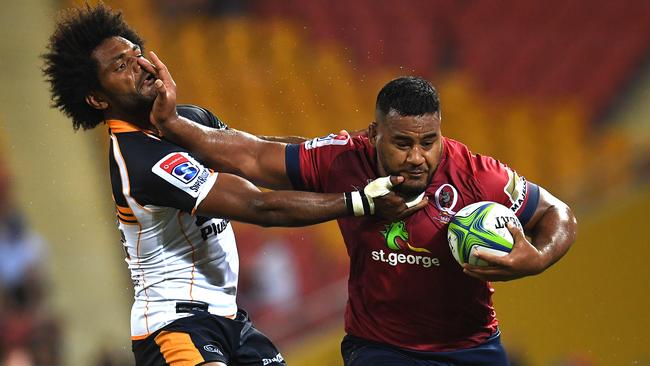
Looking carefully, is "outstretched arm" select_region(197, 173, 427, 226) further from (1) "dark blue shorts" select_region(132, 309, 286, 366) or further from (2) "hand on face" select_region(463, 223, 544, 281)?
(1) "dark blue shorts" select_region(132, 309, 286, 366)

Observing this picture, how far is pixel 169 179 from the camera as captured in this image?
416cm

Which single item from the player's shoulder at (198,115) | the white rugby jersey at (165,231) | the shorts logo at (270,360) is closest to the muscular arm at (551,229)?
the shorts logo at (270,360)

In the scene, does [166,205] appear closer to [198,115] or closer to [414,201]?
[198,115]

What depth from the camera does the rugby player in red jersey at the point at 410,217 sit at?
410 centimetres

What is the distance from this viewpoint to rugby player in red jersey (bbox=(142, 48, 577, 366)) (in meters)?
4.10

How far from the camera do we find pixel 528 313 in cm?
963

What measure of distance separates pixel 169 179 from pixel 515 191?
155cm

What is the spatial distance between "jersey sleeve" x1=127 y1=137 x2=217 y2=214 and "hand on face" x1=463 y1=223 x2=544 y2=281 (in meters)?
1.20

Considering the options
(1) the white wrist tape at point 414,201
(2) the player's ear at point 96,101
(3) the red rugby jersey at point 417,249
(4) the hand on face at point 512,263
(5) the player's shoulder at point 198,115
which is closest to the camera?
(4) the hand on face at point 512,263

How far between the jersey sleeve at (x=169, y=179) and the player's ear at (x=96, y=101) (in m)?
0.40

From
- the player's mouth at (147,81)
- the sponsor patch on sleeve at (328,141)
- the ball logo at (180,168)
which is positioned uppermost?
the player's mouth at (147,81)

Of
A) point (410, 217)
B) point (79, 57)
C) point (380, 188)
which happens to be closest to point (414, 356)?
point (410, 217)

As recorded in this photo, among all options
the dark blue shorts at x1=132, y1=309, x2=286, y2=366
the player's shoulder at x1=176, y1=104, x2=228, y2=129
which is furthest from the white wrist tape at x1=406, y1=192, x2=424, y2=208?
the player's shoulder at x1=176, y1=104, x2=228, y2=129

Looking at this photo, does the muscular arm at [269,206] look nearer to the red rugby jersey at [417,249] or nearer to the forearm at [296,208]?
the forearm at [296,208]
